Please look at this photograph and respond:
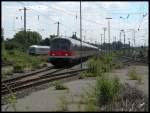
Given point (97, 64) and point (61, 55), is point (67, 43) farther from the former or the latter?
point (97, 64)

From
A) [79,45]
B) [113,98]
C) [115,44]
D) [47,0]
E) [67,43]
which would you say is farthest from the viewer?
[115,44]

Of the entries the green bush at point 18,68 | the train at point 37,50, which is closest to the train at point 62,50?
the green bush at point 18,68

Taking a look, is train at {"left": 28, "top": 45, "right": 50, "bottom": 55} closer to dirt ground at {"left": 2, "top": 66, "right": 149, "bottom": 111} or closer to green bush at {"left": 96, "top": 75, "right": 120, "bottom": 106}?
dirt ground at {"left": 2, "top": 66, "right": 149, "bottom": 111}

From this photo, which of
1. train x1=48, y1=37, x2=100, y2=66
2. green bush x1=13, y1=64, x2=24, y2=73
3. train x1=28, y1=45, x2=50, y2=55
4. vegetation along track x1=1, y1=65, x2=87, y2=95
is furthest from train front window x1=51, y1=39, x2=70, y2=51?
train x1=28, y1=45, x2=50, y2=55

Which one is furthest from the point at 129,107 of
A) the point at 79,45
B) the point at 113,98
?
the point at 79,45

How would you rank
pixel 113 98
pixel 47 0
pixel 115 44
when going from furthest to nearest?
pixel 115 44, pixel 113 98, pixel 47 0

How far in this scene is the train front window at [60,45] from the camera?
134 ft

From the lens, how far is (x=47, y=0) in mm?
6488

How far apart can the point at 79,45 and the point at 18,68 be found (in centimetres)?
1164

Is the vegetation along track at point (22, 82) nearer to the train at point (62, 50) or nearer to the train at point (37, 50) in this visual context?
the train at point (62, 50)

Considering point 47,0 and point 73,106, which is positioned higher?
point 47,0

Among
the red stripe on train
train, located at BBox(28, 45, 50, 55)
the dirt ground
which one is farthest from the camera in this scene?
train, located at BBox(28, 45, 50, 55)

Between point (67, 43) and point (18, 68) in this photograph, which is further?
point (67, 43)

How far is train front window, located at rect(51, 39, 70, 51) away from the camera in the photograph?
41.0 m
